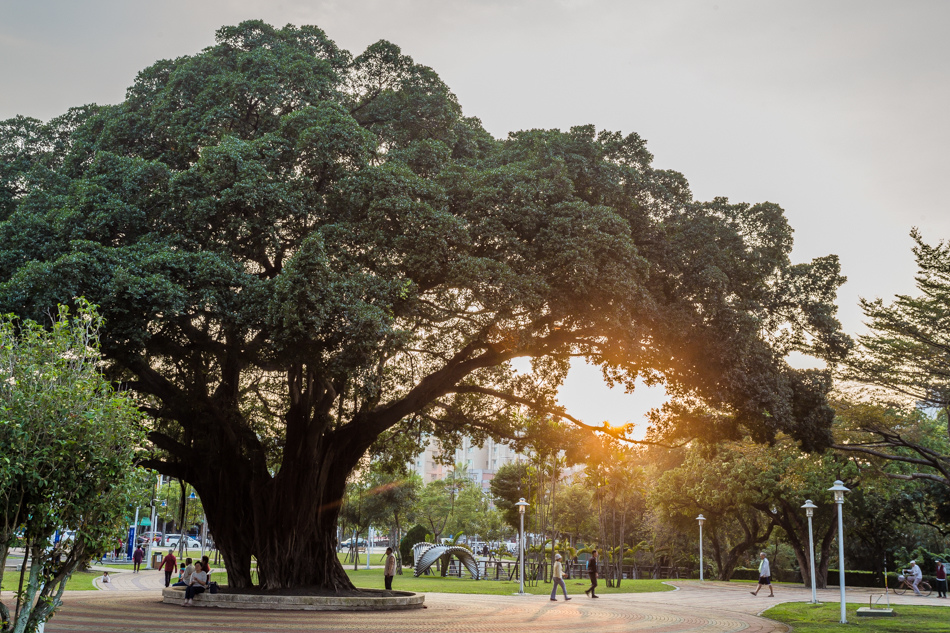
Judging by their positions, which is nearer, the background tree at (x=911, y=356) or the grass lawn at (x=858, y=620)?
the grass lawn at (x=858, y=620)

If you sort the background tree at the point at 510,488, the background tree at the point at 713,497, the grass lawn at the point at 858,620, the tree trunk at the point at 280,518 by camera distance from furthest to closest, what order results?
the background tree at the point at 510,488
the background tree at the point at 713,497
the tree trunk at the point at 280,518
the grass lawn at the point at 858,620

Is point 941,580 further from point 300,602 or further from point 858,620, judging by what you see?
point 300,602

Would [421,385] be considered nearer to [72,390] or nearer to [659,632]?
[659,632]

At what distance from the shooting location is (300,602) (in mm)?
16719

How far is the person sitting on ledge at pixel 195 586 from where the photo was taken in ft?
56.2

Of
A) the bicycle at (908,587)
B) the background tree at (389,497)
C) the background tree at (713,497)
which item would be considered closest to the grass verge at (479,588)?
the background tree at (713,497)

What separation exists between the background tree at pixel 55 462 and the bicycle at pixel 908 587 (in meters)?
30.4

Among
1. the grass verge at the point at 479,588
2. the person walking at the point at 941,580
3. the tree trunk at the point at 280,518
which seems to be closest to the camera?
the tree trunk at the point at 280,518

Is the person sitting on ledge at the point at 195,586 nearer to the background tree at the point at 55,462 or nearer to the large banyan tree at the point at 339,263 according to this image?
the large banyan tree at the point at 339,263

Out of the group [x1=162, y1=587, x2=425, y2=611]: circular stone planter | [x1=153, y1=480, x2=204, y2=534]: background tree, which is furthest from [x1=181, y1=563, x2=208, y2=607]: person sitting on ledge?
[x1=153, y1=480, x2=204, y2=534]: background tree

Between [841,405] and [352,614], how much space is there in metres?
13.6

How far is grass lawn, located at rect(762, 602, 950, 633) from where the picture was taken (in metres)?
14.8

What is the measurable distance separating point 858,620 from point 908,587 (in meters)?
20.0

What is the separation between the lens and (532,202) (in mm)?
14289
